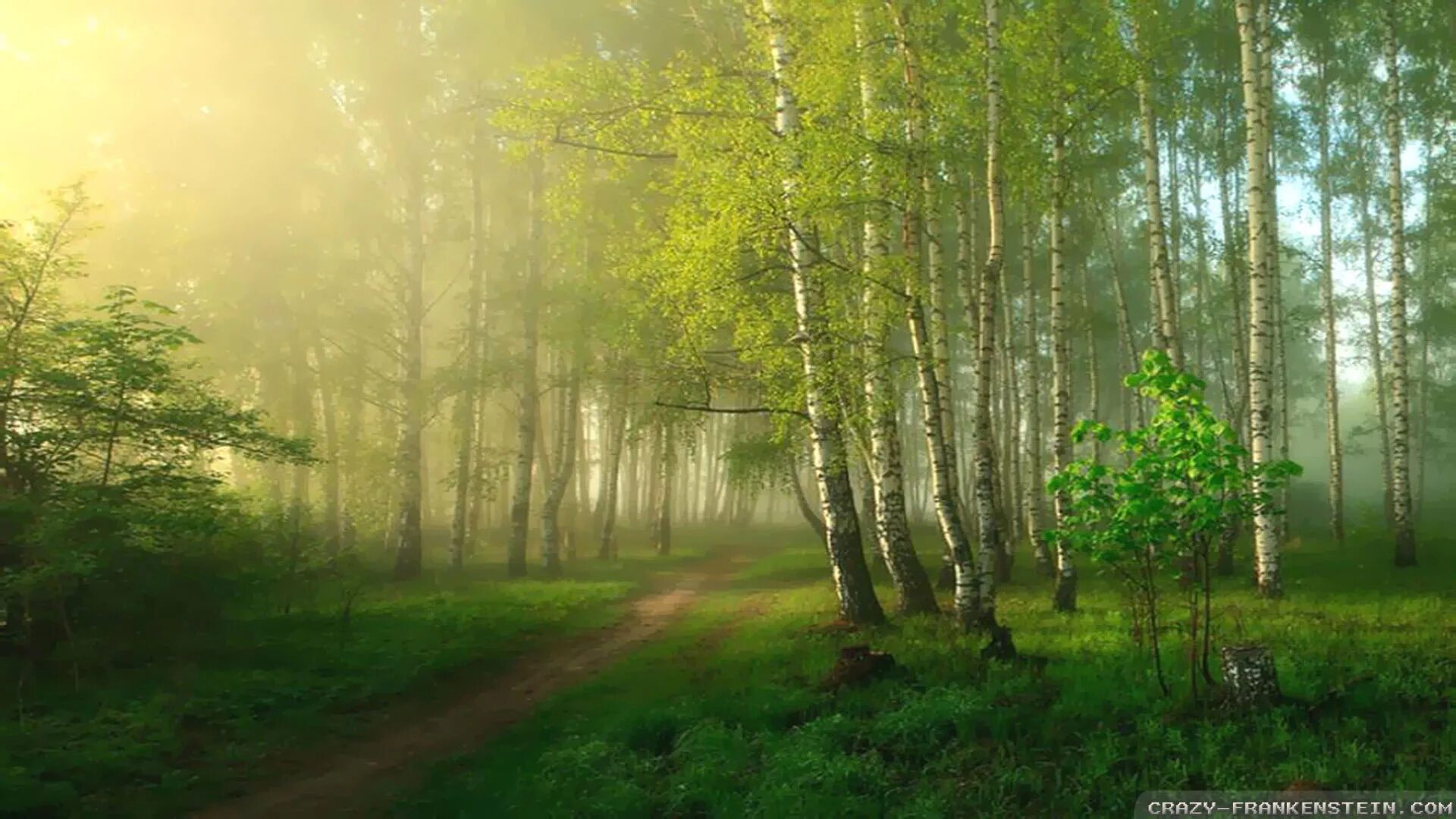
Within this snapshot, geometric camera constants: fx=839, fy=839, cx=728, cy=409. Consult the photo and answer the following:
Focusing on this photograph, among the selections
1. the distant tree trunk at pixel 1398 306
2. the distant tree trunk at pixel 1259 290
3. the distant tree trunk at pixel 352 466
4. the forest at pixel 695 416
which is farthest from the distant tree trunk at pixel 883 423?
the distant tree trunk at pixel 352 466

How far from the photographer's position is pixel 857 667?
375 inches

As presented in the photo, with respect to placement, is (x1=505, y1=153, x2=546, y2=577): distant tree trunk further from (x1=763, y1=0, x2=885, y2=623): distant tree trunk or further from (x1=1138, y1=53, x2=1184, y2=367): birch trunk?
(x1=1138, y1=53, x2=1184, y2=367): birch trunk

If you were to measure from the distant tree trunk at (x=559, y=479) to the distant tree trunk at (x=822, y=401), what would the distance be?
11.3 m

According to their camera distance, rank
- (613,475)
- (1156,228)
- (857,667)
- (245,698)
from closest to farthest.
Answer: (857,667)
(245,698)
(1156,228)
(613,475)

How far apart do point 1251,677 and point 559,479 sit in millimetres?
19916

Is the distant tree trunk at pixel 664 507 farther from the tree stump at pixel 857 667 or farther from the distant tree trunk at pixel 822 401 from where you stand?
the tree stump at pixel 857 667

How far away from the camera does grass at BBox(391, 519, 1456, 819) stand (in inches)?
240

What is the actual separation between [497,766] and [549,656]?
5.48 meters

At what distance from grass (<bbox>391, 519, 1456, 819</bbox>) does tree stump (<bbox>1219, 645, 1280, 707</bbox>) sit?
0.62 ft

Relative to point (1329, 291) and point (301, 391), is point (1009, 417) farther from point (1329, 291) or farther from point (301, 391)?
point (301, 391)

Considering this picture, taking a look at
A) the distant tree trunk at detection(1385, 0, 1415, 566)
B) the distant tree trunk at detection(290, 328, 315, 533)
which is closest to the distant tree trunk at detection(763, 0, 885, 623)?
the distant tree trunk at detection(1385, 0, 1415, 566)

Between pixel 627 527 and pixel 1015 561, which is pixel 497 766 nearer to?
pixel 1015 561

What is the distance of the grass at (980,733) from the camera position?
6.09m

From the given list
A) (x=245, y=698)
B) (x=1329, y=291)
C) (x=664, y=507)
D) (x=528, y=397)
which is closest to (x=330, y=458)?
(x=528, y=397)
